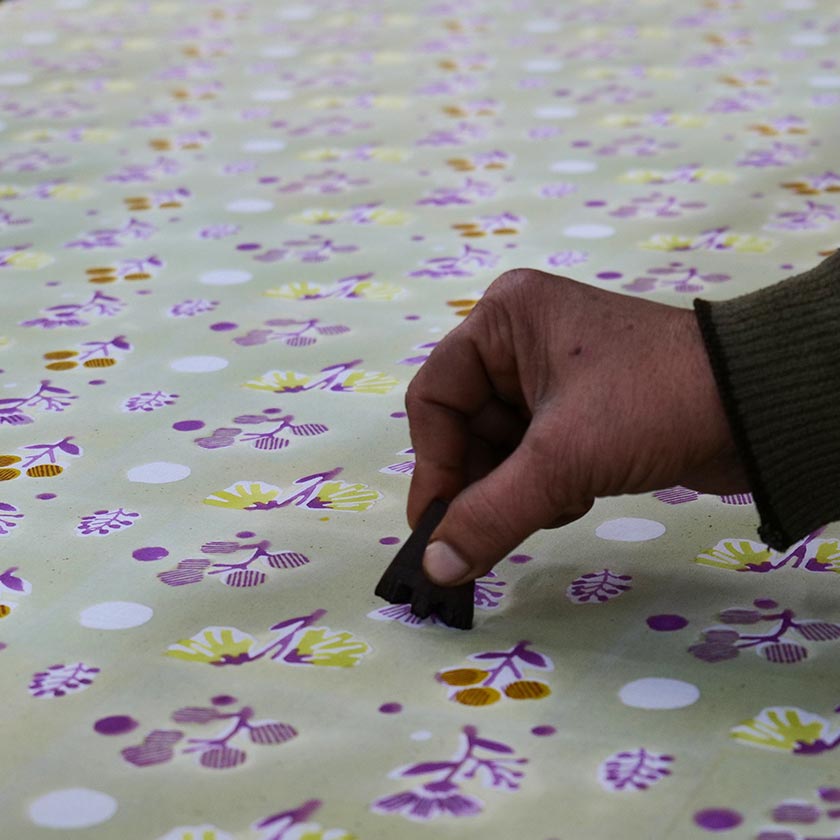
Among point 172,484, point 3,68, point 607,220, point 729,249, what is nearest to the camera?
point 172,484

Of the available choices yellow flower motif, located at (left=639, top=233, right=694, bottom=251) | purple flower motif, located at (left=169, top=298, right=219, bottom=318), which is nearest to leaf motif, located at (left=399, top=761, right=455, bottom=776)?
purple flower motif, located at (left=169, top=298, right=219, bottom=318)

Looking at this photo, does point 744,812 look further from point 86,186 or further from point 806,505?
point 86,186

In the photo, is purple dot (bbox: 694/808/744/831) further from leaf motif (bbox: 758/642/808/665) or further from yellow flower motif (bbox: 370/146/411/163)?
yellow flower motif (bbox: 370/146/411/163)

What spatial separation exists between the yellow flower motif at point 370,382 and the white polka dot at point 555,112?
42.8 inches

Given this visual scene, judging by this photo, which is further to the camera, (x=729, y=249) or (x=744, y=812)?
(x=729, y=249)

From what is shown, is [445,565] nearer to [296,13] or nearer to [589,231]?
[589,231]

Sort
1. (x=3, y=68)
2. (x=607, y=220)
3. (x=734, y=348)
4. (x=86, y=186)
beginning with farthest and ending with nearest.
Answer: (x=3, y=68)
(x=86, y=186)
(x=607, y=220)
(x=734, y=348)

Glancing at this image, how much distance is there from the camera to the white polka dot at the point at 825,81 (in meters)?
2.36

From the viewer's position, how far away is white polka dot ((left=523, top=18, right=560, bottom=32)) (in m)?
2.89

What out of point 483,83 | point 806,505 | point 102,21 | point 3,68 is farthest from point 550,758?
point 102,21

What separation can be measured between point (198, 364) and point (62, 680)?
545 millimetres

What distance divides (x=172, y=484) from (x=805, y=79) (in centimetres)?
172

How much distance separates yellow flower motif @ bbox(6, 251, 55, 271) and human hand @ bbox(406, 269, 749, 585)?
85 centimetres

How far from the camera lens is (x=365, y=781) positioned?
0.69m
